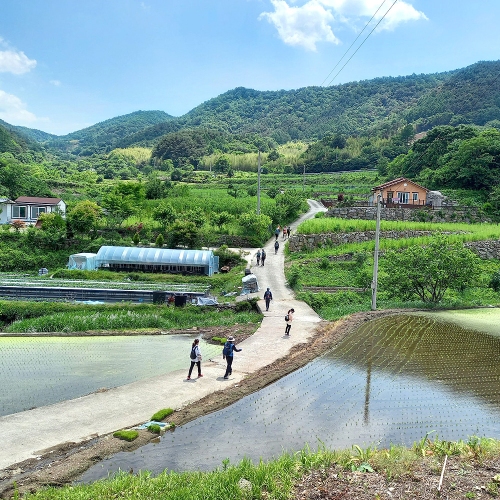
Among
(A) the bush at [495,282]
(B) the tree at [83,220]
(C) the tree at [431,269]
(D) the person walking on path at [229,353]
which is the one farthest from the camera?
(B) the tree at [83,220]

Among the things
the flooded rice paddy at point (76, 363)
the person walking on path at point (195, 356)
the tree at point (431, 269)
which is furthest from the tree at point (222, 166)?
the person walking on path at point (195, 356)

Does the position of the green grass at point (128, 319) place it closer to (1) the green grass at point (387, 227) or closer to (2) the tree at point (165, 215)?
(1) the green grass at point (387, 227)

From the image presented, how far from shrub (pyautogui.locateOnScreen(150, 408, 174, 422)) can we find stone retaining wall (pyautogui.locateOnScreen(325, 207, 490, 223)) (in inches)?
1441

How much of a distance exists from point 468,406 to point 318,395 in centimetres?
353

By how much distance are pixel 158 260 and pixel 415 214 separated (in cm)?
2530

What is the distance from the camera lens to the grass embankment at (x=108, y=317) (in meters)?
20.4

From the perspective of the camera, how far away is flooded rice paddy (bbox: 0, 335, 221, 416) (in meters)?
12.7

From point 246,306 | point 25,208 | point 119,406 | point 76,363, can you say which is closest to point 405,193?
point 246,306

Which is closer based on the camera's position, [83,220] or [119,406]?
[119,406]

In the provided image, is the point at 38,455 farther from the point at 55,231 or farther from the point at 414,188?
the point at 414,188

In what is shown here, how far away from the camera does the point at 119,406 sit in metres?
11.7

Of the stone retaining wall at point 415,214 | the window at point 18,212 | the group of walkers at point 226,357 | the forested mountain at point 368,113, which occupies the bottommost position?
the group of walkers at point 226,357

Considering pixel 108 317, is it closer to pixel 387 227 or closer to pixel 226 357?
pixel 226 357

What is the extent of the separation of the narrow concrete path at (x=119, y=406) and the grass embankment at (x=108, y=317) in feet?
14.9
